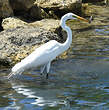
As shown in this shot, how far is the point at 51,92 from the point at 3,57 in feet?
8.94

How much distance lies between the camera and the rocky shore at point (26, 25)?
400 inches

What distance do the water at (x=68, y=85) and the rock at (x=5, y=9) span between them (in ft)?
12.5

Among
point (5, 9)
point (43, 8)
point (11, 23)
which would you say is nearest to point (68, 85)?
point (11, 23)

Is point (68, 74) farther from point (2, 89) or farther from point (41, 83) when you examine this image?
point (2, 89)

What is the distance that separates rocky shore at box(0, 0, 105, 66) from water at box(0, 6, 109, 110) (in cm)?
77

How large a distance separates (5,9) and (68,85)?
23.6 feet

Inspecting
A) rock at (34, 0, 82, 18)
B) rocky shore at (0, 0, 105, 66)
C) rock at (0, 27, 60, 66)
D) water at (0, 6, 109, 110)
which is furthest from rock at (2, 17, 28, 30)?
rock at (34, 0, 82, 18)

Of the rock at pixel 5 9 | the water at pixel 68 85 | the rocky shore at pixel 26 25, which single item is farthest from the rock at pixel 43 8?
the water at pixel 68 85

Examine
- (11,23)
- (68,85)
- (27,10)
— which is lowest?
(68,85)

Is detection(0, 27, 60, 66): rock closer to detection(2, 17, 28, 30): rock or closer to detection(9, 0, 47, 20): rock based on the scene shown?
detection(2, 17, 28, 30): rock

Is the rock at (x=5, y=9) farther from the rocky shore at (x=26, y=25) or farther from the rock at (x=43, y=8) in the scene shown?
the rock at (x=43, y=8)

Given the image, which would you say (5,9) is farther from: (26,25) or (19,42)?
(19,42)

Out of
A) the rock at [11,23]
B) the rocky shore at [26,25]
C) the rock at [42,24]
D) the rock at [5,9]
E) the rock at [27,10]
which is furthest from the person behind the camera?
the rock at [27,10]

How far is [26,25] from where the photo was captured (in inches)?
512
